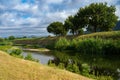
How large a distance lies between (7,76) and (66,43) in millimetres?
75246

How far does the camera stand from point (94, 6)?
11788 cm

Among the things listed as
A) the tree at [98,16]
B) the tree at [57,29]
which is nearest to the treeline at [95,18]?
the tree at [98,16]

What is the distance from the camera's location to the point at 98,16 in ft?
371

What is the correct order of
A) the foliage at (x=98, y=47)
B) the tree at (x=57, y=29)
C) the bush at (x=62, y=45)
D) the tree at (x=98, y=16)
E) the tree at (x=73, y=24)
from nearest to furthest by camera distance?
the foliage at (x=98, y=47)
the bush at (x=62, y=45)
the tree at (x=98, y=16)
the tree at (x=73, y=24)
the tree at (x=57, y=29)

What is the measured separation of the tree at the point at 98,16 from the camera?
113062 mm

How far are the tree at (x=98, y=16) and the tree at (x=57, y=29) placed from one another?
2280cm

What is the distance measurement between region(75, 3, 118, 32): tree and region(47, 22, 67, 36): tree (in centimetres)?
2280

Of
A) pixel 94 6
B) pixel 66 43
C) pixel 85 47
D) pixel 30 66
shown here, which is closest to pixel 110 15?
pixel 94 6

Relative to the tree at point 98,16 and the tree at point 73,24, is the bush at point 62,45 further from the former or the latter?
the tree at point 73,24

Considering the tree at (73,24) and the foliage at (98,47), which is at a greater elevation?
the tree at (73,24)

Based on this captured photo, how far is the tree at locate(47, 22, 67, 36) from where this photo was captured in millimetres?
142625

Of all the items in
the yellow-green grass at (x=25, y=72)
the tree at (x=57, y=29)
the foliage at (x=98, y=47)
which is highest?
the tree at (x=57, y=29)

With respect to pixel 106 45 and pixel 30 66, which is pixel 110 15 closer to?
pixel 106 45

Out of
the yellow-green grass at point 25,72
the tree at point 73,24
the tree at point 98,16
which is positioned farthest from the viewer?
the tree at point 73,24
